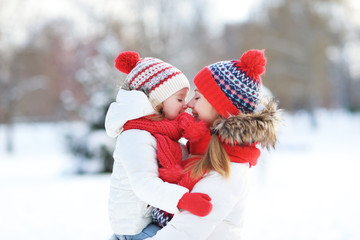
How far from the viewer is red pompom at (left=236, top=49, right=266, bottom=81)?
2.00 metres

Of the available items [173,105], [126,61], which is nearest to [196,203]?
[173,105]

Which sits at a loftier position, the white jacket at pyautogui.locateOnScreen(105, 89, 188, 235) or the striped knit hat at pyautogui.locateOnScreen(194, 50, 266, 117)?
the striped knit hat at pyautogui.locateOnScreen(194, 50, 266, 117)

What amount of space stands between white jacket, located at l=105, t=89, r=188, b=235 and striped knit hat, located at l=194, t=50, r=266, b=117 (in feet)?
1.28

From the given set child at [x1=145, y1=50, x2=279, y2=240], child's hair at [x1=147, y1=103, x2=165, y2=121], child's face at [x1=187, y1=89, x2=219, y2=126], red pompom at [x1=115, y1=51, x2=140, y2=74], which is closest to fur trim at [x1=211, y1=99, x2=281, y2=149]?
child at [x1=145, y1=50, x2=279, y2=240]

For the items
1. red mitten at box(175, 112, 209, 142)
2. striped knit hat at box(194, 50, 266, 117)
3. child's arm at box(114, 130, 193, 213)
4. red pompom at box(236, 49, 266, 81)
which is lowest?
child's arm at box(114, 130, 193, 213)

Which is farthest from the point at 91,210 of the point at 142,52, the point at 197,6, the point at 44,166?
the point at 197,6

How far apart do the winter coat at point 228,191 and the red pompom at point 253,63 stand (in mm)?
220

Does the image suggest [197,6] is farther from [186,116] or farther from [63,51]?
[63,51]

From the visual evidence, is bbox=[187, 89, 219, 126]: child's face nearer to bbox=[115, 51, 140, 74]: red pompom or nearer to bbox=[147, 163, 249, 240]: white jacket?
bbox=[147, 163, 249, 240]: white jacket

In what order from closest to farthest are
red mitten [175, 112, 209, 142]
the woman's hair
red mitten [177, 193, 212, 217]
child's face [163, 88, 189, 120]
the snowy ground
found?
red mitten [177, 193, 212, 217], the woman's hair, red mitten [175, 112, 209, 142], child's face [163, 88, 189, 120], the snowy ground

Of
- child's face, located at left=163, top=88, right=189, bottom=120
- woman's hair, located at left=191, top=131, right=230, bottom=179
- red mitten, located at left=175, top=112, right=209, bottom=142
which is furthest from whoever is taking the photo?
child's face, located at left=163, top=88, right=189, bottom=120

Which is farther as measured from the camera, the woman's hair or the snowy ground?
the snowy ground

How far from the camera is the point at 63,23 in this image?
1423 inches

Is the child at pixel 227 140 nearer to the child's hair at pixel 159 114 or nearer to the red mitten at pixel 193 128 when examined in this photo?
the red mitten at pixel 193 128
